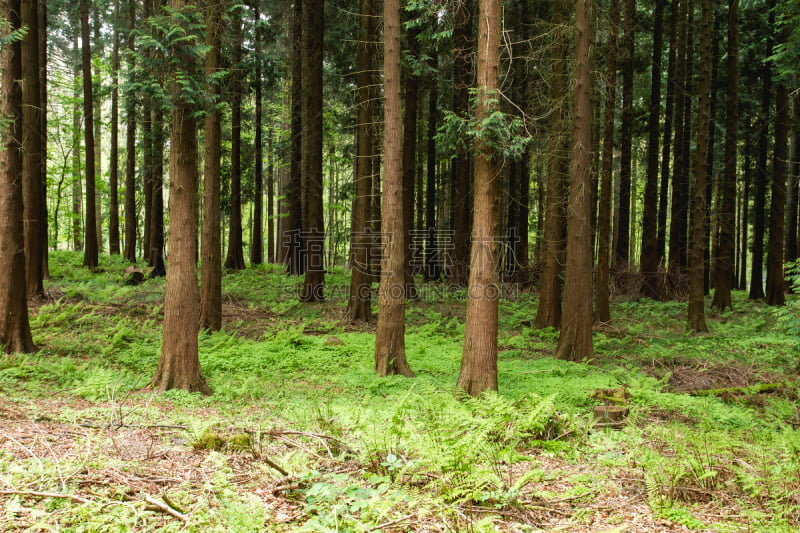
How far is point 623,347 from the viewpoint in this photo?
12.1 metres

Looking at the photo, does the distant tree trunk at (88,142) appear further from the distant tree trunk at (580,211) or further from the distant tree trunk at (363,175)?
the distant tree trunk at (580,211)

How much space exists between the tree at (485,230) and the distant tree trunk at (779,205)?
13.2 meters

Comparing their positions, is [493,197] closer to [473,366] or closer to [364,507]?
[473,366]

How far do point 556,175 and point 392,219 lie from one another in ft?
16.2

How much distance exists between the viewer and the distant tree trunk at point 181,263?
8.04 metres

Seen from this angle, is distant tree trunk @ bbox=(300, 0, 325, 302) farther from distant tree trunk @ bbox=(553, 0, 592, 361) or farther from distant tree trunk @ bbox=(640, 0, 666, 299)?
distant tree trunk @ bbox=(640, 0, 666, 299)

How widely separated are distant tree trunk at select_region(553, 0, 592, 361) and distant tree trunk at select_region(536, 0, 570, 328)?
2.30 feet

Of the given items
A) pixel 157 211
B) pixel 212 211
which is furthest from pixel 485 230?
pixel 157 211

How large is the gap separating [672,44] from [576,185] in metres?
13.3

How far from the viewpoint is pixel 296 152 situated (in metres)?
20.3

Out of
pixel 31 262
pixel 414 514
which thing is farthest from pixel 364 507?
pixel 31 262

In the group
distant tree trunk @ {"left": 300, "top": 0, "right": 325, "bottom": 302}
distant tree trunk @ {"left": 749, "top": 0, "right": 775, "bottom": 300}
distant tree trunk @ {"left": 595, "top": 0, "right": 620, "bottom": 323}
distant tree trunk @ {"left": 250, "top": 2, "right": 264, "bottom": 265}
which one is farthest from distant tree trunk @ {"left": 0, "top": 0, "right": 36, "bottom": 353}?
distant tree trunk @ {"left": 749, "top": 0, "right": 775, "bottom": 300}

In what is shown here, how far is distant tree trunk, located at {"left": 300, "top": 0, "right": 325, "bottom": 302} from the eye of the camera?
15.3 metres

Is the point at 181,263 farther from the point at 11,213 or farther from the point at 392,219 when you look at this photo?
the point at 11,213
